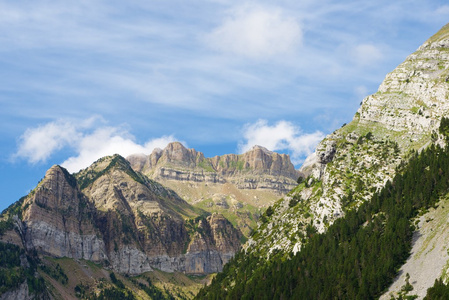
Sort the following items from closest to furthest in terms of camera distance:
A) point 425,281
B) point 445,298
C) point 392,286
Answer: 1. point 445,298
2. point 425,281
3. point 392,286

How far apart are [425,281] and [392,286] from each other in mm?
15224

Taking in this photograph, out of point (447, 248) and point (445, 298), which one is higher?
point (447, 248)

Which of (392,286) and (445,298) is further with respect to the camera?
(392,286)

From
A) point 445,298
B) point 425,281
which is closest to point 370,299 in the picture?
point 425,281

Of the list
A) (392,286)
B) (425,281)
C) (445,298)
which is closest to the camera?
(445,298)

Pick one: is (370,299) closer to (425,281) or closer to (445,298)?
(425,281)

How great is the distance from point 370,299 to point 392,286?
9.27 m

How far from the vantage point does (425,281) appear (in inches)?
7347

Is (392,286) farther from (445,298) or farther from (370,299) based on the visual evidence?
(445,298)

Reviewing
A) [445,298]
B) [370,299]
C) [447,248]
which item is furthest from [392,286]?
[445,298]

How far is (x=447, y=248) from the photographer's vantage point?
193 meters

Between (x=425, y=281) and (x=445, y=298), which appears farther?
(x=425, y=281)

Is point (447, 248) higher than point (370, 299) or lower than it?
higher

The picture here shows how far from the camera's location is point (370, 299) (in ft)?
654
